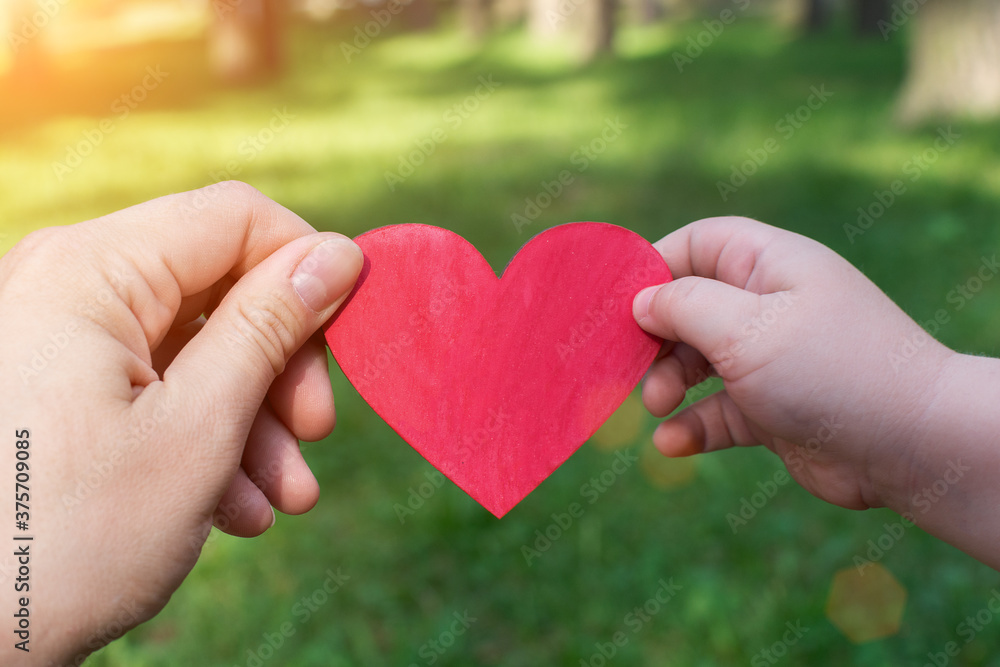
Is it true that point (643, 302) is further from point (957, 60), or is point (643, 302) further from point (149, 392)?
point (957, 60)

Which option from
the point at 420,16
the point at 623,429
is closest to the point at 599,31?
the point at 420,16

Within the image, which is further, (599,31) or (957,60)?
(599,31)

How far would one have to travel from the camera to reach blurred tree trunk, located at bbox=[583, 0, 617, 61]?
11.2 meters

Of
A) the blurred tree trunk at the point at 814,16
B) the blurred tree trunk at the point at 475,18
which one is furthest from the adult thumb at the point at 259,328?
the blurred tree trunk at the point at 814,16

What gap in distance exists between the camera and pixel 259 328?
54.2 inches

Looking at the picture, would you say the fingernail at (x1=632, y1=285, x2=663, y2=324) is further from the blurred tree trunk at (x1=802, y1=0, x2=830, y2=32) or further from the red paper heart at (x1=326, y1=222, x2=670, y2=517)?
the blurred tree trunk at (x1=802, y1=0, x2=830, y2=32)

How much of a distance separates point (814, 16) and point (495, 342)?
15104 millimetres

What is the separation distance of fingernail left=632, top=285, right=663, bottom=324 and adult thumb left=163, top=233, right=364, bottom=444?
0.54 meters

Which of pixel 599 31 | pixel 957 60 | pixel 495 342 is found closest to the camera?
pixel 495 342

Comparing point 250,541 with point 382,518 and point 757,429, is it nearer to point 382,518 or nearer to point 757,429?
point 382,518

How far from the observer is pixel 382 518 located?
2832 millimetres

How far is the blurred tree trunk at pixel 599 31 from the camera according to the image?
1122 centimetres

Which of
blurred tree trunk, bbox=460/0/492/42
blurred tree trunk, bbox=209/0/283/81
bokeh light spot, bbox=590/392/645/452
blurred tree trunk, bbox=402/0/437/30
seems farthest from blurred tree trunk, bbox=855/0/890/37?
bokeh light spot, bbox=590/392/645/452

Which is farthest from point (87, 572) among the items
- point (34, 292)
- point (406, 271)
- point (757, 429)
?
point (757, 429)
